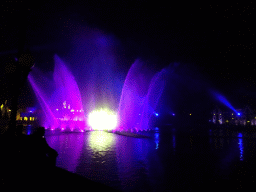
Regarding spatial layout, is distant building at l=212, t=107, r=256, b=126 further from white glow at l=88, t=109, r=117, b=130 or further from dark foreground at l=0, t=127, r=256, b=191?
dark foreground at l=0, t=127, r=256, b=191

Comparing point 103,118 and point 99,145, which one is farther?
point 103,118

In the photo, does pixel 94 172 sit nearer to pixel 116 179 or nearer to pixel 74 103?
pixel 116 179

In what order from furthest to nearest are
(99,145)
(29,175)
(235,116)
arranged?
(235,116) < (99,145) < (29,175)

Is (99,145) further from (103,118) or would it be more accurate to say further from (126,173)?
(103,118)

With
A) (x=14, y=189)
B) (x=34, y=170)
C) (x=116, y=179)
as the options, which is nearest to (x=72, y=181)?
(x=34, y=170)

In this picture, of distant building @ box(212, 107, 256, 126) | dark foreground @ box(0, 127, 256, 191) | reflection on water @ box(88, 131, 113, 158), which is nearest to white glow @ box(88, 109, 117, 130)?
reflection on water @ box(88, 131, 113, 158)

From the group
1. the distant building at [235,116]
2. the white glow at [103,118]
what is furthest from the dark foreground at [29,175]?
the distant building at [235,116]

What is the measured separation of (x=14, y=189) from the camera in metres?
4.84

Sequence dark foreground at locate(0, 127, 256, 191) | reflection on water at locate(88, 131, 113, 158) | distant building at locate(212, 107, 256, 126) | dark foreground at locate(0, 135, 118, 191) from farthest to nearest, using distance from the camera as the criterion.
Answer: distant building at locate(212, 107, 256, 126), reflection on water at locate(88, 131, 113, 158), dark foreground at locate(0, 127, 256, 191), dark foreground at locate(0, 135, 118, 191)

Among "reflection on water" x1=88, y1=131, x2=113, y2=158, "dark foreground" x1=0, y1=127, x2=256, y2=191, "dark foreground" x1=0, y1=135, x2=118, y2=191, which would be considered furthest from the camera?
"reflection on water" x1=88, y1=131, x2=113, y2=158

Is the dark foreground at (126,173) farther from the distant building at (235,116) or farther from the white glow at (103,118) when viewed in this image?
the distant building at (235,116)

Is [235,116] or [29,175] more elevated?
[235,116]

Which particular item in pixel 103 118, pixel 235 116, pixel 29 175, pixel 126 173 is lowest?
pixel 126 173

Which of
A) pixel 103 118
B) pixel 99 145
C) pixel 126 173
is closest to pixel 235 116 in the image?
pixel 103 118
